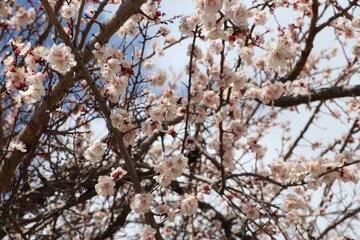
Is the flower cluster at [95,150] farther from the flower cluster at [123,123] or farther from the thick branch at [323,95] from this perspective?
the thick branch at [323,95]

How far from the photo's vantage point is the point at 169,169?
317 cm

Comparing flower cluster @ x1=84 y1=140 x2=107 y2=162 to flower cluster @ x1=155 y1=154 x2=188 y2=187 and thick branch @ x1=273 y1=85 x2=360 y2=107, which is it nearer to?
flower cluster @ x1=155 y1=154 x2=188 y2=187

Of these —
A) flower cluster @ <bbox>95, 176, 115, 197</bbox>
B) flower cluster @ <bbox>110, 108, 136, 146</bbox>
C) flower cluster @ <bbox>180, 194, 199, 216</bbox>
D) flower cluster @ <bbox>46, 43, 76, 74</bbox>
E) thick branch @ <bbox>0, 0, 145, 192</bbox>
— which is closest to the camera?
flower cluster @ <bbox>46, 43, 76, 74</bbox>

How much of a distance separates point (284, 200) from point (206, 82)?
156 cm

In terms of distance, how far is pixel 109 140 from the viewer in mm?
3379

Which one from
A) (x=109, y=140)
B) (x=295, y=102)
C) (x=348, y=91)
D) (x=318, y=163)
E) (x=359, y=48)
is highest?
(x=359, y=48)

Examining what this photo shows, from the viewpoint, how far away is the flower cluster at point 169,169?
10.4 ft

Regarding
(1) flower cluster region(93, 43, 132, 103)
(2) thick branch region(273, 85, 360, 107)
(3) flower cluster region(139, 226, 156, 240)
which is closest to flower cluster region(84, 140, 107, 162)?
(1) flower cluster region(93, 43, 132, 103)

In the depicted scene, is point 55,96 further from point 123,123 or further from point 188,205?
point 188,205

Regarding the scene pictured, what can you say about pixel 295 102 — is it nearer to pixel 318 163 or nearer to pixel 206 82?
pixel 206 82

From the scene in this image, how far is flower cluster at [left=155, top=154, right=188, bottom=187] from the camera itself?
10.4ft

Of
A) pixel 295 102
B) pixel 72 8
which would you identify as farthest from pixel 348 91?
pixel 72 8

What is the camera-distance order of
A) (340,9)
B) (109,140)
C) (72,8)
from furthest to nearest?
1. (340,9)
2. (109,140)
3. (72,8)

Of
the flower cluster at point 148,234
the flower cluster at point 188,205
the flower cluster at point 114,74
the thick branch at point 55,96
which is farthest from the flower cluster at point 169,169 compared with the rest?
the thick branch at point 55,96
